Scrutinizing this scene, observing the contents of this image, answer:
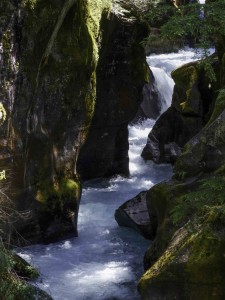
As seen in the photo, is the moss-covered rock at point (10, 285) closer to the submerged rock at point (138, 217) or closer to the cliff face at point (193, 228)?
the cliff face at point (193, 228)

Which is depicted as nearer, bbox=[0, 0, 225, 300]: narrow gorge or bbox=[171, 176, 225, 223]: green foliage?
bbox=[171, 176, 225, 223]: green foliage

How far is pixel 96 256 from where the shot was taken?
12.0 meters

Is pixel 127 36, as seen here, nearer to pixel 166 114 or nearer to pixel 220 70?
pixel 220 70

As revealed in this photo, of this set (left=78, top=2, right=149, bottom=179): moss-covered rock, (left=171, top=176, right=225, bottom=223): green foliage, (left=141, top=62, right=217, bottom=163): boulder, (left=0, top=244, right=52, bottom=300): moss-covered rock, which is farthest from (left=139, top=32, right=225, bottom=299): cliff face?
(left=78, top=2, right=149, bottom=179): moss-covered rock

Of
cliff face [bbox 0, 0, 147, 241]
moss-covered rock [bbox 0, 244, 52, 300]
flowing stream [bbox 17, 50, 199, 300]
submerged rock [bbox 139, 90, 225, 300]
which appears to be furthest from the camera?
cliff face [bbox 0, 0, 147, 241]

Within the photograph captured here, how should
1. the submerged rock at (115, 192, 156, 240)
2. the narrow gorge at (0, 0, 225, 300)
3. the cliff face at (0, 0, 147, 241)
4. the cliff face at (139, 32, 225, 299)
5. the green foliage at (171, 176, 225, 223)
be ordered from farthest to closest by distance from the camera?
the submerged rock at (115, 192, 156, 240), the cliff face at (0, 0, 147, 241), the narrow gorge at (0, 0, 225, 300), the cliff face at (139, 32, 225, 299), the green foliage at (171, 176, 225, 223)

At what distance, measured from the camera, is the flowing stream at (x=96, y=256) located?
10.3 m

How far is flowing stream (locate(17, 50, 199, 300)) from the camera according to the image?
33.8 feet

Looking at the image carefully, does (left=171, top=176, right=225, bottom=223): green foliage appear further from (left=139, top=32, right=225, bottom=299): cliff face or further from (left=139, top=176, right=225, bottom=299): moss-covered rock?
(left=139, top=176, right=225, bottom=299): moss-covered rock

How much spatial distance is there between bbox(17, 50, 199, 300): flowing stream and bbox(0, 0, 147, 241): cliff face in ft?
2.33

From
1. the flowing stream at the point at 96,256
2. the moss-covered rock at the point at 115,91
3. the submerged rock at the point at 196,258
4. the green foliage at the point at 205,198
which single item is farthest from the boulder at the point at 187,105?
the green foliage at the point at 205,198

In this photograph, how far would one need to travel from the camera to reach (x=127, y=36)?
16.5 metres

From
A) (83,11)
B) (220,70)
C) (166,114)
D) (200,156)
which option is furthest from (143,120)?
(200,156)

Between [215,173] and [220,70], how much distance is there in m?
6.51
